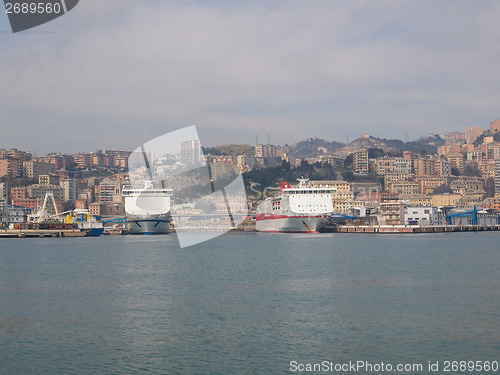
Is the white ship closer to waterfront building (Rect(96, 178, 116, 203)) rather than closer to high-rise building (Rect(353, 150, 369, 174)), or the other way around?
waterfront building (Rect(96, 178, 116, 203))

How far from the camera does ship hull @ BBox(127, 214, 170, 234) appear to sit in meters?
75.2

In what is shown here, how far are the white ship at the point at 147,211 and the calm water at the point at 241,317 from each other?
4497 cm

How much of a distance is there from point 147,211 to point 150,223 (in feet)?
6.24

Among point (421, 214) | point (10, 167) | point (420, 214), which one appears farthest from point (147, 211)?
point (10, 167)

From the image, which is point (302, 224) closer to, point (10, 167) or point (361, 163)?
point (361, 163)

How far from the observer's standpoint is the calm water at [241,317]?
13078mm

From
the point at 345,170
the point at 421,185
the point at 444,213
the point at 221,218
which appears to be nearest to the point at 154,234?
the point at 221,218

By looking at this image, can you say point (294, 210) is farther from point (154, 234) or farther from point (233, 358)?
point (233, 358)

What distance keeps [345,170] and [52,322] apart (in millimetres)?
168601

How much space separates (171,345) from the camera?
14242 millimetres

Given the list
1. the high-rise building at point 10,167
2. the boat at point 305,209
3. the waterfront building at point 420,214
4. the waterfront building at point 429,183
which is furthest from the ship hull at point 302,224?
the high-rise building at point 10,167

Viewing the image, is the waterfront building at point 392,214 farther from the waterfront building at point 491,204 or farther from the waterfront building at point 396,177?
the waterfront building at point 396,177

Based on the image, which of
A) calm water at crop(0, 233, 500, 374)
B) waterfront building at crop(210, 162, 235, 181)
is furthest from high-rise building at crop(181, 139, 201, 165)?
calm water at crop(0, 233, 500, 374)

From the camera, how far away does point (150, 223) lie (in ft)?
248
